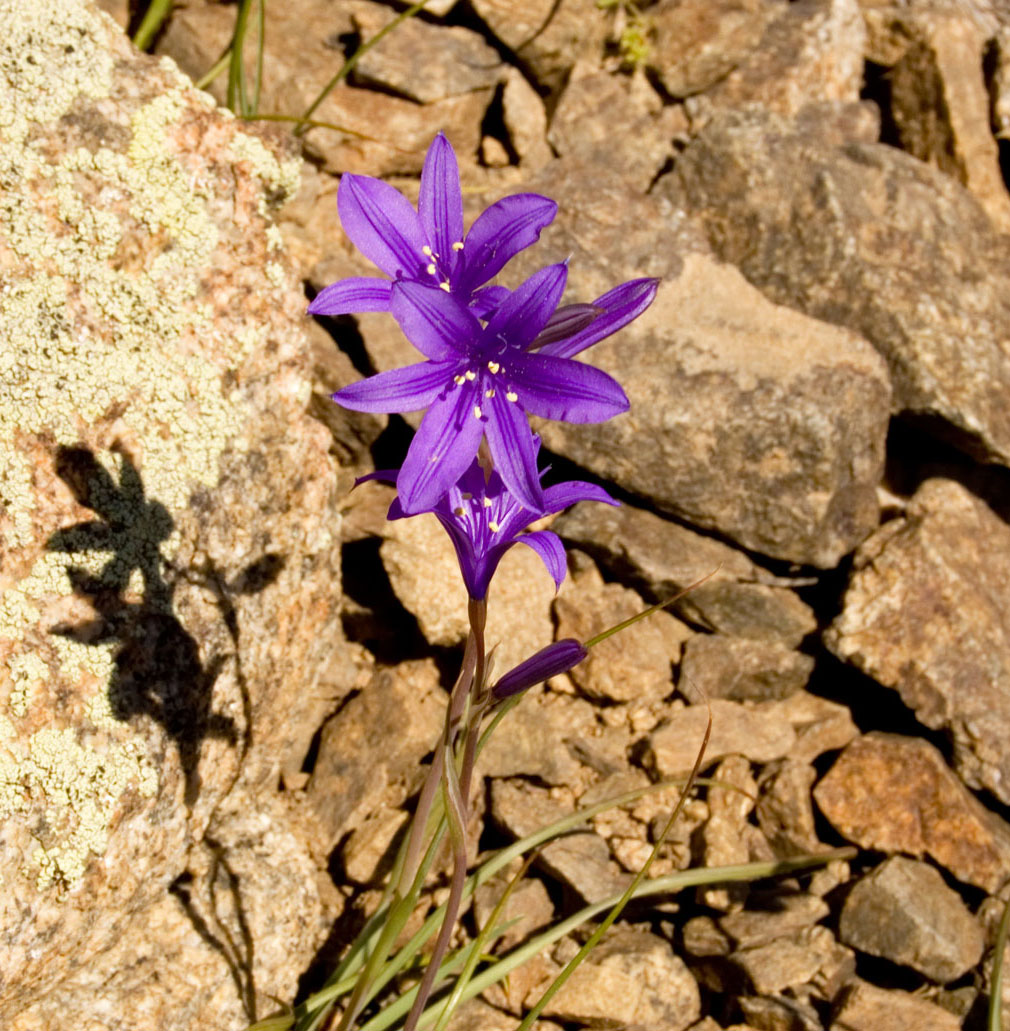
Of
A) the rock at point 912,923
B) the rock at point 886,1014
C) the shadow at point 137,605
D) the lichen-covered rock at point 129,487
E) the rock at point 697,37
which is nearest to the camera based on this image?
the lichen-covered rock at point 129,487

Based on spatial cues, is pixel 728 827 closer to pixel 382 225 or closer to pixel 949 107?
pixel 382 225

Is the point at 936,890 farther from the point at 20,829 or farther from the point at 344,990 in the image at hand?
the point at 20,829

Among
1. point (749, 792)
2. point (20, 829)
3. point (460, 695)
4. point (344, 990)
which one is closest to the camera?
point (460, 695)

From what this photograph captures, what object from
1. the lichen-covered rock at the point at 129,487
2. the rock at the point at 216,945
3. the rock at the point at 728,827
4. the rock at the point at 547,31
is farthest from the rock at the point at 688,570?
the rock at the point at 547,31

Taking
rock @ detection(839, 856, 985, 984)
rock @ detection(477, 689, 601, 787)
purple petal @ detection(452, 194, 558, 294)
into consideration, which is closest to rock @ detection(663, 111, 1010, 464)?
rock @ detection(839, 856, 985, 984)

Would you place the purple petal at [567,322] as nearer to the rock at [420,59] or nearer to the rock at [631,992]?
the rock at [631,992]

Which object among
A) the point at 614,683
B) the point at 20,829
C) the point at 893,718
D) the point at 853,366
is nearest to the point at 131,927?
the point at 20,829
